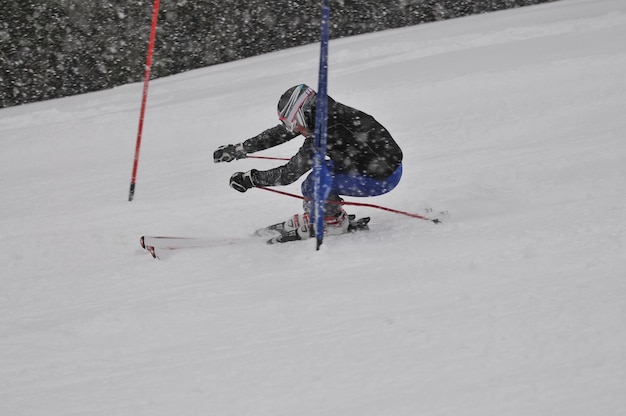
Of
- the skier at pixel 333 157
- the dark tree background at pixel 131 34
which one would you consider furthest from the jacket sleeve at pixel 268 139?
the dark tree background at pixel 131 34

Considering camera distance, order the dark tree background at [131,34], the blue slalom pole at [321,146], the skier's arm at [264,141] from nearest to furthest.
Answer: the blue slalom pole at [321,146] → the skier's arm at [264,141] → the dark tree background at [131,34]

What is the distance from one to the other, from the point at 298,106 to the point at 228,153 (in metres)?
0.67

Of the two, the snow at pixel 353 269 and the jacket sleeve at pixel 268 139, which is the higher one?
the jacket sleeve at pixel 268 139

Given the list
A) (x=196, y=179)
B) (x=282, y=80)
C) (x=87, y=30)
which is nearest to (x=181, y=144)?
(x=196, y=179)

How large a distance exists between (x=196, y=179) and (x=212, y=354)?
10.8 ft

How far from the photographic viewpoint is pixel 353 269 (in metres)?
3.92

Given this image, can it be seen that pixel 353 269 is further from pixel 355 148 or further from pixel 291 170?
pixel 355 148

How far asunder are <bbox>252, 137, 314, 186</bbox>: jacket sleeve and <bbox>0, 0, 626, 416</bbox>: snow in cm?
50

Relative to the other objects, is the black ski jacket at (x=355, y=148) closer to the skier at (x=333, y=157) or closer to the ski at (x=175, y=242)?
the skier at (x=333, y=157)

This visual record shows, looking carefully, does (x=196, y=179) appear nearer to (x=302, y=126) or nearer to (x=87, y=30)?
(x=302, y=126)

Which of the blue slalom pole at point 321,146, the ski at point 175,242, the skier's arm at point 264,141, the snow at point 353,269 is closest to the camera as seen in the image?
the snow at point 353,269

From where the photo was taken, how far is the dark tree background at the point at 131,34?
32.5 feet

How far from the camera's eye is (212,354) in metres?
3.21

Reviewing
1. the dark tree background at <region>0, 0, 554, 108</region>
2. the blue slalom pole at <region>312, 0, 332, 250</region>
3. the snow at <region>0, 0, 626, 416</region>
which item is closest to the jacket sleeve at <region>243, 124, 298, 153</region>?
the blue slalom pole at <region>312, 0, 332, 250</region>
